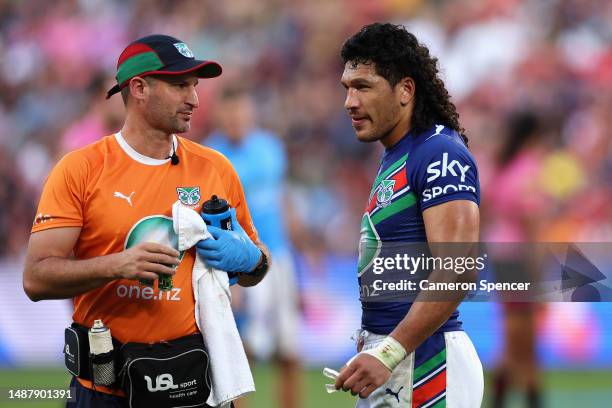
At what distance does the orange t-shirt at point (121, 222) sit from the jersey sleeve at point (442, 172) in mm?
967

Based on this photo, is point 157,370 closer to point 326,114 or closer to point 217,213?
point 217,213

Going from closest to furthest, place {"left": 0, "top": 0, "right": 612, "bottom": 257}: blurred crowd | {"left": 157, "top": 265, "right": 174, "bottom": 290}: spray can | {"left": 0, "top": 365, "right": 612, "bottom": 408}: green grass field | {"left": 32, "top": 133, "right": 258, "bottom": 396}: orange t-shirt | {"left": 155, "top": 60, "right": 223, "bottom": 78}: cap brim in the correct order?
{"left": 157, "top": 265, "right": 174, "bottom": 290}: spray can
{"left": 32, "top": 133, "right": 258, "bottom": 396}: orange t-shirt
{"left": 155, "top": 60, "right": 223, "bottom": 78}: cap brim
{"left": 0, "top": 365, "right": 612, "bottom": 408}: green grass field
{"left": 0, "top": 0, "right": 612, "bottom": 257}: blurred crowd

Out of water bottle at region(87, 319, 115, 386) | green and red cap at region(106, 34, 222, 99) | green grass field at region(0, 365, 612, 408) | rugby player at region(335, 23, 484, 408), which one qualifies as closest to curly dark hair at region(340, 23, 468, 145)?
rugby player at region(335, 23, 484, 408)

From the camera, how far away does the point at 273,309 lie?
355 inches

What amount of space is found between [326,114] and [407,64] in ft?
26.2

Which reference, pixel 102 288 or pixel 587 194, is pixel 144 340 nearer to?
pixel 102 288

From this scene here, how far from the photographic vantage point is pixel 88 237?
4258 mm

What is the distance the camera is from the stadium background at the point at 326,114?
409 inches

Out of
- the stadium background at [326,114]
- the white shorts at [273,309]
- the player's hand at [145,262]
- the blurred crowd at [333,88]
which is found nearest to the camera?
the player's hand at [145,262]

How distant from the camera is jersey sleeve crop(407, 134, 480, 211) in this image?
13.2 feet

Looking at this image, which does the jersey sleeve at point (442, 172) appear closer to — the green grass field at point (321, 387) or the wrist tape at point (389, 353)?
the wrist tape at point (389, 353)

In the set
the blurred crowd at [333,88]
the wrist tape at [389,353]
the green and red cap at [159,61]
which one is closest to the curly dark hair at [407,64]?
the green and red cap at [159,61]

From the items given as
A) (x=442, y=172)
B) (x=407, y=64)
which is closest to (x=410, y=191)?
(x=442, y=172)
